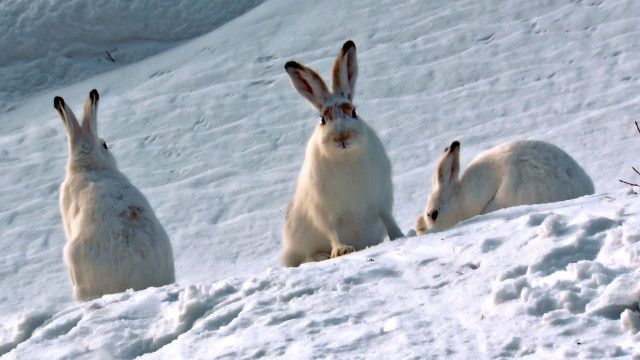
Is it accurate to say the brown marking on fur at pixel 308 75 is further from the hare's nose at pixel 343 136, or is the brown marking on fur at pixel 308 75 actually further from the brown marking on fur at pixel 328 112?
the hare's nose at pixel 343 136

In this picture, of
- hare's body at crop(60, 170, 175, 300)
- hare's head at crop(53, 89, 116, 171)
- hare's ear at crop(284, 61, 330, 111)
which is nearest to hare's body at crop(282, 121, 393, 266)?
hare's ear at crop(284, 61, 330, 111)

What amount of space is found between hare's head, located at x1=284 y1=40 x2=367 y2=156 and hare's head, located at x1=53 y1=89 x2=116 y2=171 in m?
1.46

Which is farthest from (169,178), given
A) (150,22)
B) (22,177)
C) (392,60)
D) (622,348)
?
(622,348)

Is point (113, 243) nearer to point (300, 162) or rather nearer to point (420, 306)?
point (420, 306)

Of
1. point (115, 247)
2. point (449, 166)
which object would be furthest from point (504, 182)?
point (115, 247)

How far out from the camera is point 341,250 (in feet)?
20.7

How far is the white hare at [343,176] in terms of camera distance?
629cm

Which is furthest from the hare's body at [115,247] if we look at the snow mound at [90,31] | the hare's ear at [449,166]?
the snow mound at [90,31]

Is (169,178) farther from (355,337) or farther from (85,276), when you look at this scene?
(355,337)

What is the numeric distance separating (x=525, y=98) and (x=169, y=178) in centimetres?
337

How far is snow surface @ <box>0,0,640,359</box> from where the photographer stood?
12.7 ft

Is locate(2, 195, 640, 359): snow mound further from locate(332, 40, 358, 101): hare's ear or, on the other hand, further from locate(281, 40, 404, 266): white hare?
locate(332, 40, 358, 101): hare's ear

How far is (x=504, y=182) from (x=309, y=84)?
1.24 meters

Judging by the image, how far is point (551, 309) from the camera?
3691mm
